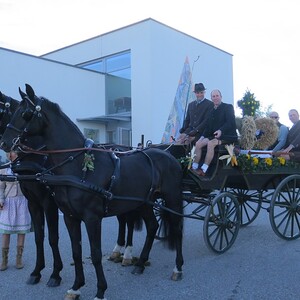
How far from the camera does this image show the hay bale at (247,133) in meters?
7.05

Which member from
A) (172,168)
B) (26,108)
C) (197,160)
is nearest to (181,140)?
(197,160)

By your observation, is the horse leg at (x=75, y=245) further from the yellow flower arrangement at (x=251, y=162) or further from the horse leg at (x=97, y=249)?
the yellow flower arrangement at (x=251, y=162)

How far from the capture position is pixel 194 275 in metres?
5.25

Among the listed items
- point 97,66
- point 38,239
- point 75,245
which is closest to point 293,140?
point 75,245

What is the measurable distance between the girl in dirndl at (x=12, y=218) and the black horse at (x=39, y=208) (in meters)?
0.63

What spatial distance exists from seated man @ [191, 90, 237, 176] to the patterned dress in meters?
2.59

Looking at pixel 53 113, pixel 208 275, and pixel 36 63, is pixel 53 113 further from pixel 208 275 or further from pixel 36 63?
pixel 36 63

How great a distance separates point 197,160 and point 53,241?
8.29 ft

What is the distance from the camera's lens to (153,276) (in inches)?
208

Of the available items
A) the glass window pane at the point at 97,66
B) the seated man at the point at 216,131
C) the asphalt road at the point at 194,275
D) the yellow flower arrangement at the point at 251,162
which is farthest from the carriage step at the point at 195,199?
the glass window pane at the point at 97,66

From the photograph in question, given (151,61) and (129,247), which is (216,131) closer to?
(129,247)

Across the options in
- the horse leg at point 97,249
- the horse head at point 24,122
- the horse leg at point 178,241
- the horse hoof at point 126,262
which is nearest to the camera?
the horse head at point 24,122

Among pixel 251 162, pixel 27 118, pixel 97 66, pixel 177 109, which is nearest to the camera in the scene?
pixel 27 118

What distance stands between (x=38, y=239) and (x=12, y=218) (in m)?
0.77
